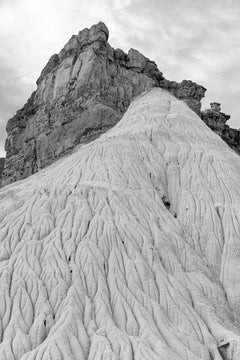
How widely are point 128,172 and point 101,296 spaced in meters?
16.6

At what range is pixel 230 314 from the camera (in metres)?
38.6

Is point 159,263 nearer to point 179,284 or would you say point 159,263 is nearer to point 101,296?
point 179,284

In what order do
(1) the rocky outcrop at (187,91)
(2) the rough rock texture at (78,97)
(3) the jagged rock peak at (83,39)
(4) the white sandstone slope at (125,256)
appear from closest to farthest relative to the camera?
(4) the white sandstone slope at (125,256) < (2) the rough rock texture at (78,97) < (3) the jagged rock peak at (83,39) < (1) the rocky outcrop at (187,91)

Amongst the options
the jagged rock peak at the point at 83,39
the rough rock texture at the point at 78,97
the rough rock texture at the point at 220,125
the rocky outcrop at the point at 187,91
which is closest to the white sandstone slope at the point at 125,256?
the rough rock texture at the point at 78,97

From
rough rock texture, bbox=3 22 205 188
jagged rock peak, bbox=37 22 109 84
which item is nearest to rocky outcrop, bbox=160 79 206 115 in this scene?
rough rock texture, bbox=3 22 205 188

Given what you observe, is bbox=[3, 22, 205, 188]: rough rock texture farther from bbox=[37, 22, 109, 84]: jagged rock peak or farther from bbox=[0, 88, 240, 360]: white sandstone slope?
bbox=[0, 88, 240, 360]: white sandstone slope

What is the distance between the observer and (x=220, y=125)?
97.6 m

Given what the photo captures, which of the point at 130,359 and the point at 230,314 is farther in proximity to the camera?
the point at 230,314

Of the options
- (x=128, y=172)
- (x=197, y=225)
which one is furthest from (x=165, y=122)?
(x=197, y=225)

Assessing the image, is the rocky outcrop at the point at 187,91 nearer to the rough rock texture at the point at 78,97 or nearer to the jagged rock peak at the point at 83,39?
the rough rock texture at the point at 78,97

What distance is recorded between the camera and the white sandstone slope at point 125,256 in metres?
32.3

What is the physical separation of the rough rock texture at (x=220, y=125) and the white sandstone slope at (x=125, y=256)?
129 feet

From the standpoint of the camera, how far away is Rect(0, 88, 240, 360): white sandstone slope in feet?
106

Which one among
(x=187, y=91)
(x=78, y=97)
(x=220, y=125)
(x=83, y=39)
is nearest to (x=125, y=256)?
(x=78, y=97)
